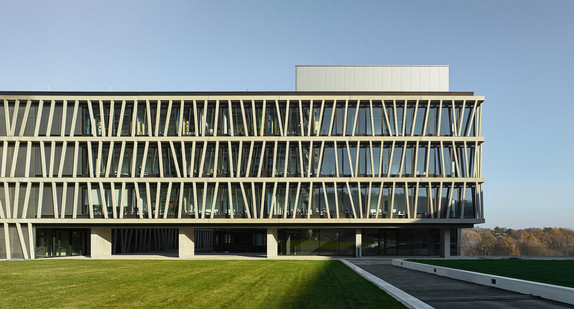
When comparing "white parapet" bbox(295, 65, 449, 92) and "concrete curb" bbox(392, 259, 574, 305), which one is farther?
"white parapet" bbox(295, 65, 449, 92)

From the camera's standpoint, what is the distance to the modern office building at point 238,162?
45188mm

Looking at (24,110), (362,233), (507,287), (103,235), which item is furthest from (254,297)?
(24,110)

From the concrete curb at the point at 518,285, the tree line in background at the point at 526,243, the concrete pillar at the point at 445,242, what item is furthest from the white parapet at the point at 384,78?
the tree line in background at the point at 526,243

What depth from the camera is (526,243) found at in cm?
13475

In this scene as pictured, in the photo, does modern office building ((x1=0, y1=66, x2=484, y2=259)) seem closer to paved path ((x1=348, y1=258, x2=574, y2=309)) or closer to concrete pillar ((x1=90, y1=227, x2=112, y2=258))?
concrete pillar ((x1=90, y1=227, x2=112, y2=258))

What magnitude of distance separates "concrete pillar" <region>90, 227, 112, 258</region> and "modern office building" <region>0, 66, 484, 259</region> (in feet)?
1.03

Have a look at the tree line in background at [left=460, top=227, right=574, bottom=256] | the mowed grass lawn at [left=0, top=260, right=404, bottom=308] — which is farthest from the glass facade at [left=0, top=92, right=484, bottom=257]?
the tree line in background at [left=460, top=227, right=574, bottom=256]

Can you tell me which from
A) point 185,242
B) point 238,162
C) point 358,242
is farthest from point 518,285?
point 185,242

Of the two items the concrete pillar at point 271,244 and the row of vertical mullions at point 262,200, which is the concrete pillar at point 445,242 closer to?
the row of vertical mullions at point 262,200

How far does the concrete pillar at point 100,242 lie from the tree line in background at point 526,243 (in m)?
99.8

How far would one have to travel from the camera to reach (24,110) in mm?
46031

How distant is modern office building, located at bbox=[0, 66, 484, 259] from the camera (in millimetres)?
45188

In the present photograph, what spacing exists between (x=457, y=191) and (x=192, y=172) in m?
26.1

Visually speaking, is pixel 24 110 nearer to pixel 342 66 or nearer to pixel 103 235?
pixel 103 235
